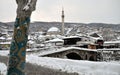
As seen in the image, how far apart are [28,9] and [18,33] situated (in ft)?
2.57

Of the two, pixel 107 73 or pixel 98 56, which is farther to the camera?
pixel 98 56

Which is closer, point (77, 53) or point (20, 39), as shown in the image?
point (20, 39)

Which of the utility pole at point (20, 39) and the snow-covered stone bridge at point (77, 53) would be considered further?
the snow-covered stone bridge at point (77, 53)

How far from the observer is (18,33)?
6.98 m

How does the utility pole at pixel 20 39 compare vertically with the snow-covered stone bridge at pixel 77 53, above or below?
above

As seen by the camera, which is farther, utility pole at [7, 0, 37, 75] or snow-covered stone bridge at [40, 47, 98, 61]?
snow-covered stone bridge at [40, 47, 98, 61]

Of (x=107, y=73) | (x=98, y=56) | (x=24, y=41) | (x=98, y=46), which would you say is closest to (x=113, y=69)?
(x=107, y=73)

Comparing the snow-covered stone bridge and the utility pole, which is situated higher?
the utility pole

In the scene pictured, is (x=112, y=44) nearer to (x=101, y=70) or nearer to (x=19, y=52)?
(x=101, y=70)

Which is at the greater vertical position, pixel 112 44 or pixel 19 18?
pixel 19 18

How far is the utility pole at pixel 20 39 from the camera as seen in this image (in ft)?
22.4

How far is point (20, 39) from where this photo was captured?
692 centimetres

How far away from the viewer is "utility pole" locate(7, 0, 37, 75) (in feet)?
22.4

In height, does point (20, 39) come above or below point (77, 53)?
above
